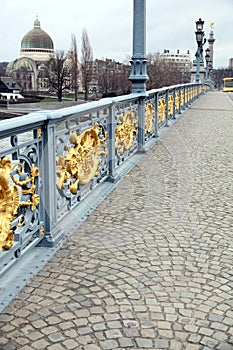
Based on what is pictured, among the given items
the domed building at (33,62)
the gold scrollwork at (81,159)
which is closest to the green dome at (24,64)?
the domed building at (33,62)

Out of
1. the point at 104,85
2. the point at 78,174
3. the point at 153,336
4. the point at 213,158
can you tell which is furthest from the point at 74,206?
the point at 104,85

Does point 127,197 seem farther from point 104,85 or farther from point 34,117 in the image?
point 104,85

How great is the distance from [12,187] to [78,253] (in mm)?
1039

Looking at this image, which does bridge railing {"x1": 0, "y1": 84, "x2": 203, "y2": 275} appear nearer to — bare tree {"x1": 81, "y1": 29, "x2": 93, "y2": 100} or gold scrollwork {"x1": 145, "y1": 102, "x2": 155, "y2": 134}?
gold scrollwork {"x1": 145, "y1": 102, "x2": 155, "y2": 134}

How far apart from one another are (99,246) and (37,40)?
9762 cm

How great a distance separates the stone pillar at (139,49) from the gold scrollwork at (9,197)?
5804 mm

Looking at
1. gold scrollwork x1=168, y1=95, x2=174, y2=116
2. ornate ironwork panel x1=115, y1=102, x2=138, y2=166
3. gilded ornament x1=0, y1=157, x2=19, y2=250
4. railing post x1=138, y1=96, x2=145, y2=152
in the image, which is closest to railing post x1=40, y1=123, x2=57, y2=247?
gilded ornament x1=0, y1=157, x2=19, y2=250

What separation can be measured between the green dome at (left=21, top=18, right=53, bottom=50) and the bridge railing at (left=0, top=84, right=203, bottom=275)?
9356cm

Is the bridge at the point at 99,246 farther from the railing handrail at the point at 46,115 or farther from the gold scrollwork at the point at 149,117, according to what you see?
the gold scrollwork at the point at 149,117

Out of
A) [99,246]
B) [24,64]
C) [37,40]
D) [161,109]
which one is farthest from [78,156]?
[37,40]

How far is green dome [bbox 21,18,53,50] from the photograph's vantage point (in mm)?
95650

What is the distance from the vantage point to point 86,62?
72125 mm

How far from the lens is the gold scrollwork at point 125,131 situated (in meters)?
7.39

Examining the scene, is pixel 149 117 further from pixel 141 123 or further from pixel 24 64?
pixel 24 64
